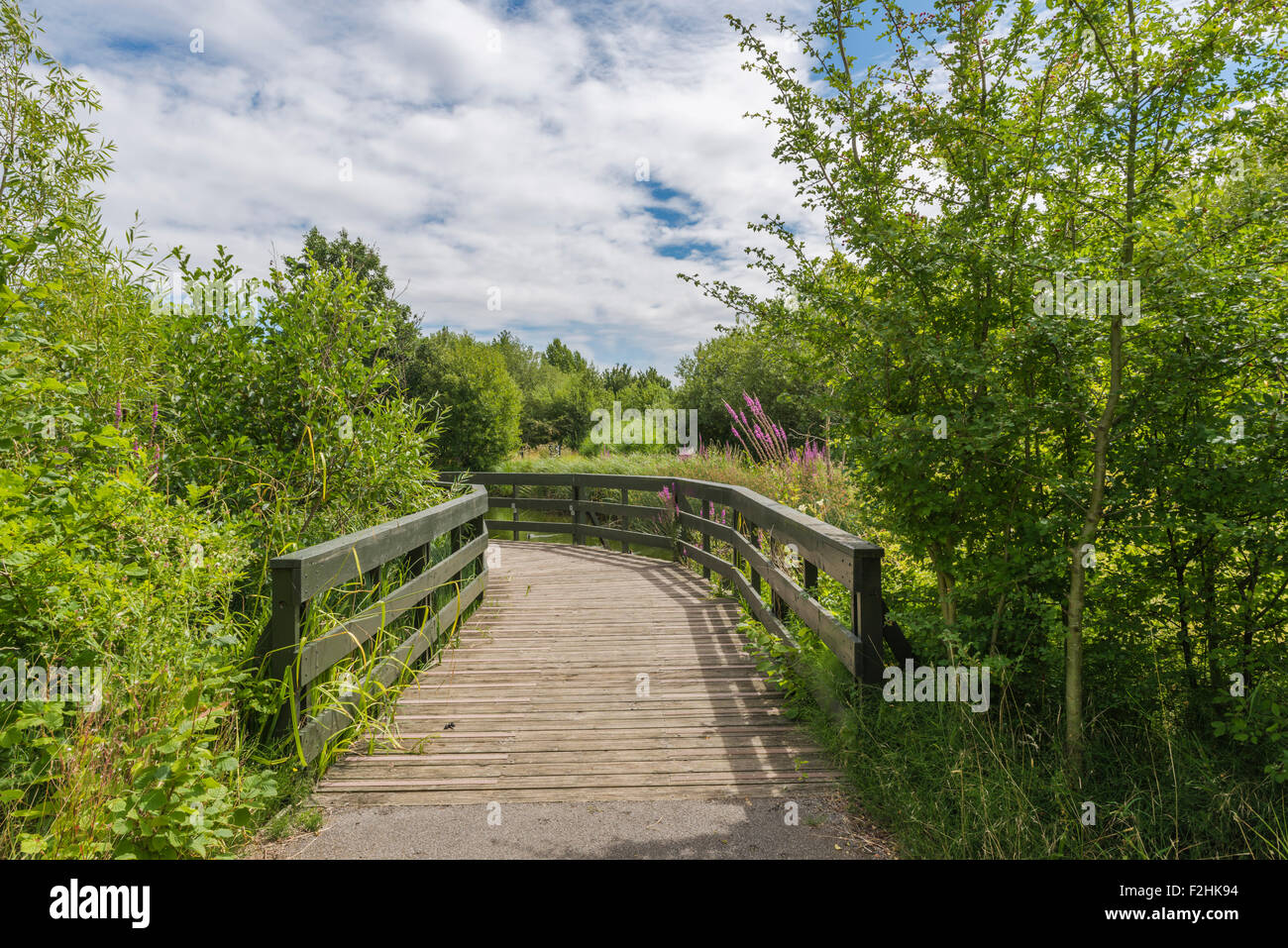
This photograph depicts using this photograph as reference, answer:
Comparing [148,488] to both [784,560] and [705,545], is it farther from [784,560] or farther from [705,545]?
[705,545]

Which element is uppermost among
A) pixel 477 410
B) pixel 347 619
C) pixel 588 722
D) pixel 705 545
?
pixel 477 410

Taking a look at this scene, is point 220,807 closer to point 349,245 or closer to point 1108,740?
point 1108,740

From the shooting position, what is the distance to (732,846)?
2.74 meters

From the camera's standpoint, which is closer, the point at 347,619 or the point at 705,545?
the point at 347,619

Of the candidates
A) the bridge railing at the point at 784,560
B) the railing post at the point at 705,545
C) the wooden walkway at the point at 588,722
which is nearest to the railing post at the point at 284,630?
the wooden walkway at the point at 588,722

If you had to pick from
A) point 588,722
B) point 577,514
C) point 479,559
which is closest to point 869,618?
point 588,722

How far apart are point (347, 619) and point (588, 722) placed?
1463 mm

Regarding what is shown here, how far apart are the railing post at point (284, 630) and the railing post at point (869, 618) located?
2642mm

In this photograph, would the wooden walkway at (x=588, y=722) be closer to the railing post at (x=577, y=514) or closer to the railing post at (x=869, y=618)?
the railing post at (x=869, y=618)

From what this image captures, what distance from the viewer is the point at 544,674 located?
198 inches

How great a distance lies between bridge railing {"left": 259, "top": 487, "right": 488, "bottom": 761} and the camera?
314cm

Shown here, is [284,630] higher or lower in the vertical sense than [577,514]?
higher
